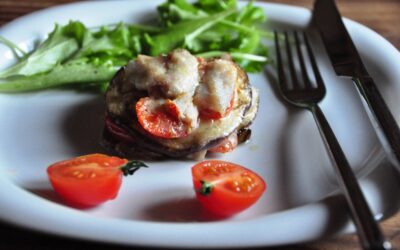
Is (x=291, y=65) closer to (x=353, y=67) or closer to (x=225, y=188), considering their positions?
(x=353, y=67)

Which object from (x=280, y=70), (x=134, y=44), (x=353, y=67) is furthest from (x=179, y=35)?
(x=353, y=67)

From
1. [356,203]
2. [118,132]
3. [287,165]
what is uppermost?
[356,203]

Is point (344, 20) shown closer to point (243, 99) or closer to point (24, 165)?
point (243, 99)

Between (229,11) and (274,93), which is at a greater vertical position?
(229,11)

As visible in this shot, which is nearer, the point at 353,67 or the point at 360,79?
the point at 360,79

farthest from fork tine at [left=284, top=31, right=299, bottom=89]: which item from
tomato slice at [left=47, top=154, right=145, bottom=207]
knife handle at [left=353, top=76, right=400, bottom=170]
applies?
tomato slice at [left=47, top=154, right=145, bottom=207]

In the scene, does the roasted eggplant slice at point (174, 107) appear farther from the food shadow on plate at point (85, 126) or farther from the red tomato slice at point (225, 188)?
the red tomato slice at point (225, 188)

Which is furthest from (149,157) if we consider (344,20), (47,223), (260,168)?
(344,20)

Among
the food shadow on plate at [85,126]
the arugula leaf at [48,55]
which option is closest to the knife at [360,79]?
the food shadow on plate at [85,126]
